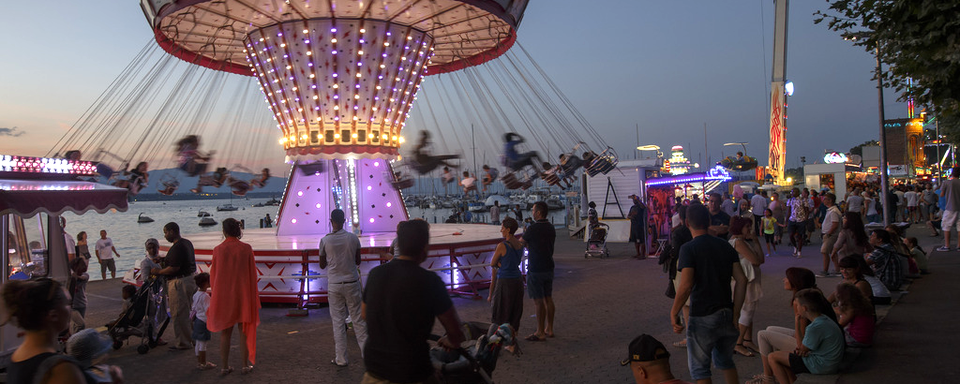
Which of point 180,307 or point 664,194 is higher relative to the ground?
point 664,194

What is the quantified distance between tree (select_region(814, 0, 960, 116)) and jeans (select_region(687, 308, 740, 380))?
3128 mm

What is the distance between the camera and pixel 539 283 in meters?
7.67

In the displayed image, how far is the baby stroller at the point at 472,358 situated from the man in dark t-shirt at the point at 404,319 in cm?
15

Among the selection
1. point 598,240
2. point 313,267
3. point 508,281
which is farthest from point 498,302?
point 598,240

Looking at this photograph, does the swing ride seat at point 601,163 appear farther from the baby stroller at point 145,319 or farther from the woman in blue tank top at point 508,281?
the baby stroller at point 145,319

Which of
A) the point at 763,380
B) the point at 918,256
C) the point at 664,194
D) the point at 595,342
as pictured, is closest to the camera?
the point at 763,380

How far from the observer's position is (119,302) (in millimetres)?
12133

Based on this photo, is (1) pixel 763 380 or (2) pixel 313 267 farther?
(2) pixel 313 267

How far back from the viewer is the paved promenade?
6121mm

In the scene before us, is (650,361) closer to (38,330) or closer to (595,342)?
(38,330)

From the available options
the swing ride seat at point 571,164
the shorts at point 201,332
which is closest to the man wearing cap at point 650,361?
the shorts at point 201,332

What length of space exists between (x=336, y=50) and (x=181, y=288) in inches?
312

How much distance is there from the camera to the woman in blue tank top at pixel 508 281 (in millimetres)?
7375

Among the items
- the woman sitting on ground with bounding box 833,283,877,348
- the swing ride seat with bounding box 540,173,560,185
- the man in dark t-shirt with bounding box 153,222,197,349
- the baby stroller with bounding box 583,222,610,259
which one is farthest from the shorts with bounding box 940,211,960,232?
the man in dark t-shirt with bounding box 153,222,197,349
